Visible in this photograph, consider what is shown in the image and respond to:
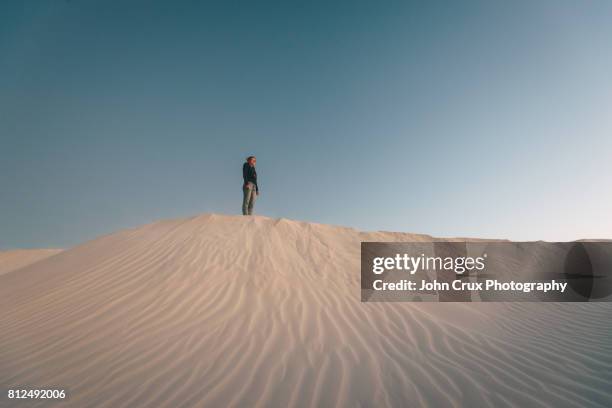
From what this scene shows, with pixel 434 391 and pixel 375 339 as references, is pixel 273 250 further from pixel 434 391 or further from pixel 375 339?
pixel 434 391

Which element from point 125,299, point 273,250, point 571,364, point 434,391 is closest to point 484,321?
point 571,364

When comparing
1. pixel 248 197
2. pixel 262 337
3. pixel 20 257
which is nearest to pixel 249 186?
pixel 248 197

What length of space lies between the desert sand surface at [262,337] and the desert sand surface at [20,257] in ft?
57.5

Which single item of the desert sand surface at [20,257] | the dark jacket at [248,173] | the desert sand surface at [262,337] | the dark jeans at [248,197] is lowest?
the desert sand surface at [20,257]

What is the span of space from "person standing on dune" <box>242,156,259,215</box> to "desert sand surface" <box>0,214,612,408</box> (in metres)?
1.95

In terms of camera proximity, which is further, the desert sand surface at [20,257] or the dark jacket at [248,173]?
the desert sand surface at [20,257]

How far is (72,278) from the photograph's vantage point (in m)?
6.86

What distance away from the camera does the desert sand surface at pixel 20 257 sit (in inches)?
854

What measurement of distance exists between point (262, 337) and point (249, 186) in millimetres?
6030

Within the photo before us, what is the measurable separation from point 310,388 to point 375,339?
1.64 metres

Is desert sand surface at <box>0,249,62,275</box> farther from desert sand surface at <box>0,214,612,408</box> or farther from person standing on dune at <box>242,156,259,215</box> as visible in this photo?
person standing on dune at <box>242,156,259,215</box>

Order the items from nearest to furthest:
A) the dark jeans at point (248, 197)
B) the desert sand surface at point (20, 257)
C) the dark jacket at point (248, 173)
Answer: the dark jacket at point (248, 173), the dark jeans at point (248, 197), the desert sand surface at point (20, 257)

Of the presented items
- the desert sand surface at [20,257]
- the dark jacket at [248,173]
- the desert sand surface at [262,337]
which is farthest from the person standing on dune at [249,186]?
the desert sand surface at [20,257]

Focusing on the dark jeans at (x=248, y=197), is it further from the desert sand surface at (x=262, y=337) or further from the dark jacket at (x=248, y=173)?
the desert sand surface at (x=262, y=337)
